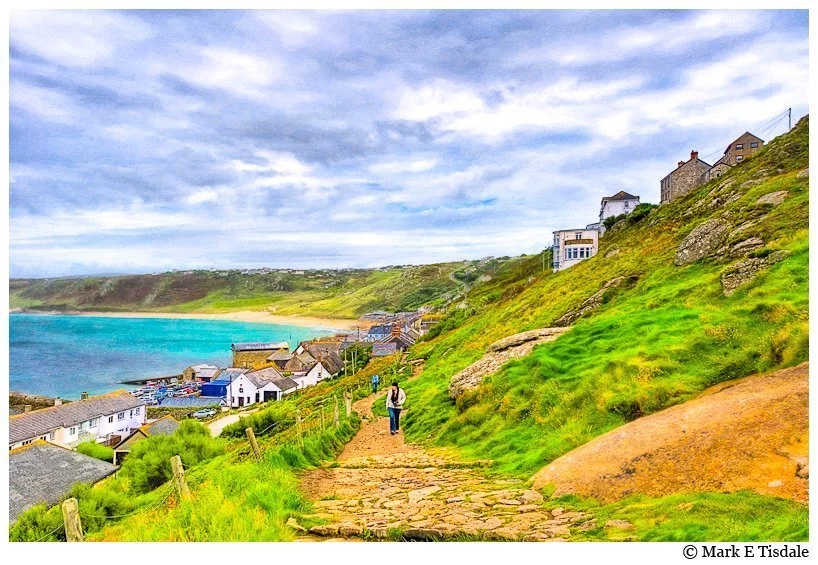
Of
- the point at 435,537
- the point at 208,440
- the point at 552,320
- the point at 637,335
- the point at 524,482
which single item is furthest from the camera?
the point at 208,440

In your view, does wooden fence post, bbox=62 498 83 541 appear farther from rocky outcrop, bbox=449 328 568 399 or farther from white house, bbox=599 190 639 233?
white house, bbox=599 190 639 233

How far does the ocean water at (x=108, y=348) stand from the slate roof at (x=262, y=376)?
20517 millimetres

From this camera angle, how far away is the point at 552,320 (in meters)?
18.7

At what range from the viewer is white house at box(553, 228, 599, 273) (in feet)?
153

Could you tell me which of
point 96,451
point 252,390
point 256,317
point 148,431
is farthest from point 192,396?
point 256,317

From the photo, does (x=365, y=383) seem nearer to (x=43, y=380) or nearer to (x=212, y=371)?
(x=212, y=371)

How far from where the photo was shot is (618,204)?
197 ft

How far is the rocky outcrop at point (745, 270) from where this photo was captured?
1053 centimetres

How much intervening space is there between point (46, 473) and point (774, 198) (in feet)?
99.0

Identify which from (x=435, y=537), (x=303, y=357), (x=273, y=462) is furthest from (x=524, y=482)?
(x=303, y=357)

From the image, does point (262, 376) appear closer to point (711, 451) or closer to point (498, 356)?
point (498, 356)

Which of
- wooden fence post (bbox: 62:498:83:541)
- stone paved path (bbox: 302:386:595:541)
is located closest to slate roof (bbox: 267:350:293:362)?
stone paved path (bbox: 302:386:595:541)

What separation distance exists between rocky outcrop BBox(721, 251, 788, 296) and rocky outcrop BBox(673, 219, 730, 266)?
4496 mm
